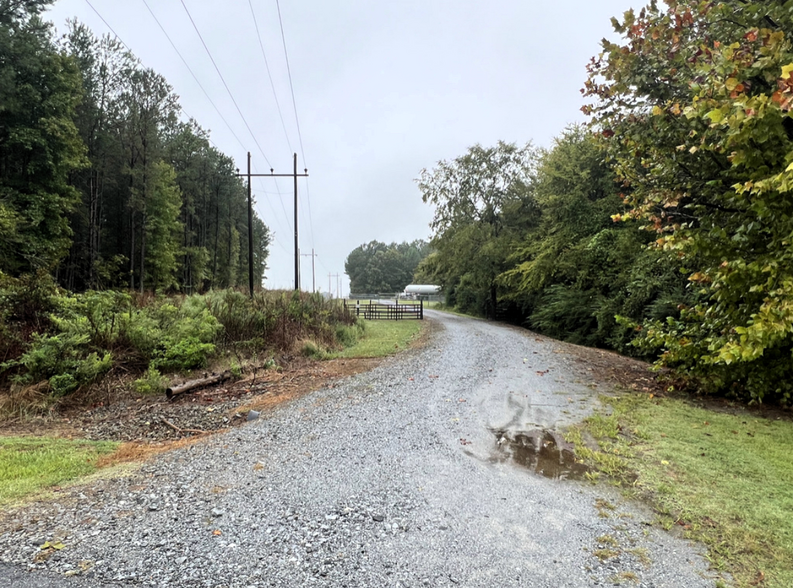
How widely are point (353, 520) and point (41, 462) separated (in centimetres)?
315

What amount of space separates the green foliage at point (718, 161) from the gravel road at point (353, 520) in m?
2.27

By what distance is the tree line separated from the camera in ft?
52.3

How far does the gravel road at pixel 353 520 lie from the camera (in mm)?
2232

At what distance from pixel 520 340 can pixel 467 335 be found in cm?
195

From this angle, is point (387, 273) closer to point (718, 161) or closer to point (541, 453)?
point (718, 161)

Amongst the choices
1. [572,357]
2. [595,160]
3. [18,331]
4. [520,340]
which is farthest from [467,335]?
[18,331]

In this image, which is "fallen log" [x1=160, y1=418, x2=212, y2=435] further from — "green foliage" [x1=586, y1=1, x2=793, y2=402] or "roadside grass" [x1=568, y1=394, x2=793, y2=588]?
"green foliage" [x1=586, y1=1, x2=793, y2=402]

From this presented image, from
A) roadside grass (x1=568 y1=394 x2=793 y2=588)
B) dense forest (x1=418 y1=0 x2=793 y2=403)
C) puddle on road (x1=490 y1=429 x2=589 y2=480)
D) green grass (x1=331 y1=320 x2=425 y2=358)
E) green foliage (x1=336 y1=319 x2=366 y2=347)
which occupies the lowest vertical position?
puddle on road (x1=490 y1=429 x2=589 y2=480)

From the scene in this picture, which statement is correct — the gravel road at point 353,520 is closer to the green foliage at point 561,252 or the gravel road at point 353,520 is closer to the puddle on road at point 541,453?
the puddle on road at point 541,453

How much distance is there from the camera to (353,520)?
110 inches

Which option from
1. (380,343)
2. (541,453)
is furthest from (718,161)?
(380,343)

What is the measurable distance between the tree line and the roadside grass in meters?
11.5

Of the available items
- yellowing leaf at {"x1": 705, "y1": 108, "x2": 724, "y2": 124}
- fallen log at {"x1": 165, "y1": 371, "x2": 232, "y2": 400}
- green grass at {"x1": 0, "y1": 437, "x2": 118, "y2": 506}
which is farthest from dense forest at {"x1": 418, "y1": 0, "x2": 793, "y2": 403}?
fallen log at {"x1": 165, "y1": 371, "x2": 232, "y2": 400}

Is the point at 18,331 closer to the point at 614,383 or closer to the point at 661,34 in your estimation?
the point at 614,383
